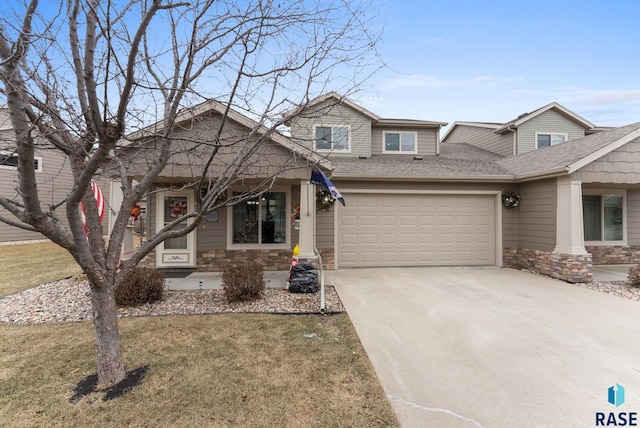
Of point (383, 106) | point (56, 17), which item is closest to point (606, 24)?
point (383, 106)

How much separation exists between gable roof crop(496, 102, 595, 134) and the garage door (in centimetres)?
537

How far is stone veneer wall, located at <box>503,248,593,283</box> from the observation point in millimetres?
7395

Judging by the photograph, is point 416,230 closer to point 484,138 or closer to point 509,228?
point 509,228

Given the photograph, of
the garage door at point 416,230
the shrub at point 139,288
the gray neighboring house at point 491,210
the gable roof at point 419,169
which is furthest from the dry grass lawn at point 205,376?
the gable roof at point 419,169

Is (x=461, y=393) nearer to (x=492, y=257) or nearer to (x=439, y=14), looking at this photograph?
(x=439, y=14)

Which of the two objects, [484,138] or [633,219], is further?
[484,138]

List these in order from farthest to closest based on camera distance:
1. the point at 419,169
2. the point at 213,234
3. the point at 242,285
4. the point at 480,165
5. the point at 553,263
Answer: the point at 480,165 → the point at 419,169 → the point at 213,234 → the point at 553,263 → the point at 242,285

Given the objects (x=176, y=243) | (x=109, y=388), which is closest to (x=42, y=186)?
(x=176, y=243)

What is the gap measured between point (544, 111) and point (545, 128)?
73 cm

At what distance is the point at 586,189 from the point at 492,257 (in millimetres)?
3810

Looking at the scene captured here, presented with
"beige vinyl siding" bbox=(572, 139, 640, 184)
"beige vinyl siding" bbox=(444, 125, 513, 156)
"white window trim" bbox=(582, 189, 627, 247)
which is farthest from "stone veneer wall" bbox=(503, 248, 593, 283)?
"beige vinyl siding" bbox=(444, 125, 513, 156)

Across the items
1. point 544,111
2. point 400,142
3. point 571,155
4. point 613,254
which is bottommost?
point 613,254

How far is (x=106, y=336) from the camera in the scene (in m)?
3.06

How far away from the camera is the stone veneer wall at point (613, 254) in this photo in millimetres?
9906
